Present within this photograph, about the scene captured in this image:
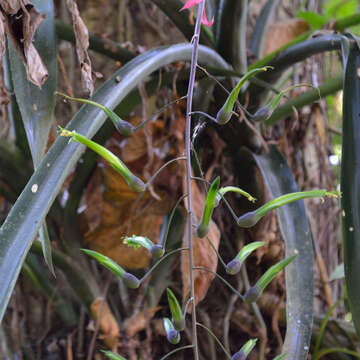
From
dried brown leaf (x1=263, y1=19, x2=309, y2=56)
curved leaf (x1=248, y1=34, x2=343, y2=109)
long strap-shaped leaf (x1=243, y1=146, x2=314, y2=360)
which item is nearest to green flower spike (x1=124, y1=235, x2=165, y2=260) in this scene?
long strap-shaped leaf (x1=243, y1=146, x2=314, y2=360)

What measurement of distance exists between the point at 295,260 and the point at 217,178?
0.30 meters

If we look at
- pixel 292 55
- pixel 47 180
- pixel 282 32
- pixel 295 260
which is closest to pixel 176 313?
pixel 47 180

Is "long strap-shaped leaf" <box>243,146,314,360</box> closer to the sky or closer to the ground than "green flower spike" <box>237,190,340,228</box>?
closer to the ground

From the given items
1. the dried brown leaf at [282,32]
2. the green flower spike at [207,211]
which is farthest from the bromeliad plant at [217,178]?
the dried brown leaf at [282,32]

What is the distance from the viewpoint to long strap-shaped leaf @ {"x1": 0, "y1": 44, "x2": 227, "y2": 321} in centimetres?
36

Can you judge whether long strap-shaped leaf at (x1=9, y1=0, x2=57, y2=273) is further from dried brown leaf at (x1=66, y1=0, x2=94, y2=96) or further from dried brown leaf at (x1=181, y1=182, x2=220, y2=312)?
dried brown leaf at (x1=181, y1=182, x2=220, y2=312)

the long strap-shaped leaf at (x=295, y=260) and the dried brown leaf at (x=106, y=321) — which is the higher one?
the long strap-shaped leaf at (x=295, y=260)

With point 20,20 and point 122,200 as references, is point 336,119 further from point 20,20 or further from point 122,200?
point 20,20

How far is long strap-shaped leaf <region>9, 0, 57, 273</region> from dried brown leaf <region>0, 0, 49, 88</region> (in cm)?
6

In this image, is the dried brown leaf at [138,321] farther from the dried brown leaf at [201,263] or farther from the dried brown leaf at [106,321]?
the dried brown leaf at [201,263]

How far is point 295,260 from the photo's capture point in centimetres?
58

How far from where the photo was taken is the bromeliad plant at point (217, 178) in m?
0.37

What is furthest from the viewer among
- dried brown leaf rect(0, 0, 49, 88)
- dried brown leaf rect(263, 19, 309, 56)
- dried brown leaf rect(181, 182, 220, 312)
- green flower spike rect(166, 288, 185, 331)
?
dried brown leaf rect(263, 19, 309, 56)

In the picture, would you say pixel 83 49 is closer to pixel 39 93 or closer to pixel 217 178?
pixel 39 93
